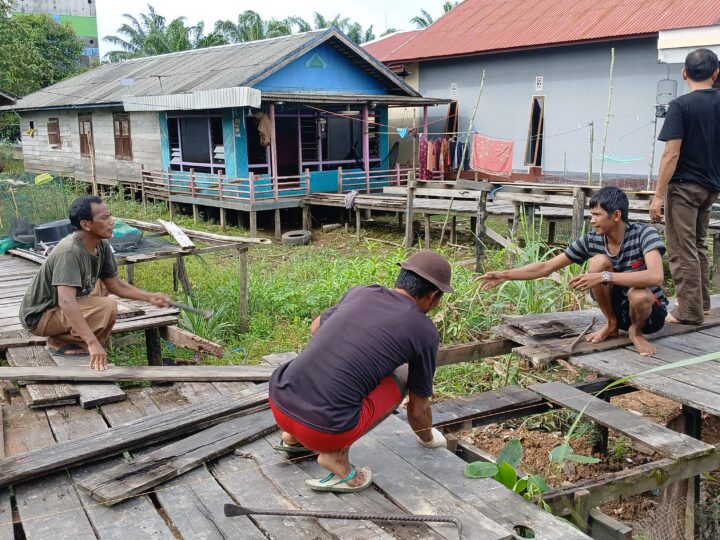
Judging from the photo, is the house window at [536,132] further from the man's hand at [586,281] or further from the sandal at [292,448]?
the sandal at [292,448]

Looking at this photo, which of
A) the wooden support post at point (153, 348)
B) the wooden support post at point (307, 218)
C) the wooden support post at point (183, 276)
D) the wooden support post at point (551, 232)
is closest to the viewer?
the wooden support post at point (153, 348)

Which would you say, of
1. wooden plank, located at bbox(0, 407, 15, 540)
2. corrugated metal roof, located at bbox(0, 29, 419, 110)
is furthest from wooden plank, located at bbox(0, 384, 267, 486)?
corrugated metal roof, located at bbox(0, 29, 419, 110)

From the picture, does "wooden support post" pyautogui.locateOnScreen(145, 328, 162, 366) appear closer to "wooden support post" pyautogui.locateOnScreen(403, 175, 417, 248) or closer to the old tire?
"wooden support post" pyautogui.locateOnScreen(403, 175, 417, 248)

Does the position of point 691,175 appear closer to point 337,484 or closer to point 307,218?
point 337,484

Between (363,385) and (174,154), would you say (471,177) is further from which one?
(363,385)

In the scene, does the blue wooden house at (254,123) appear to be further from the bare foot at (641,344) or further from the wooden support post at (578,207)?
the bare foot at (641,344)

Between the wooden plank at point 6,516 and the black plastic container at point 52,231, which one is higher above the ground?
the black plastic container at point 52,231

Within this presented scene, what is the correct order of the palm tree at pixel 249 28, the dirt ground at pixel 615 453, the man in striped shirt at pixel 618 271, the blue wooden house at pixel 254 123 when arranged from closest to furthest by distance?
the man in striped shirt at pixel 618 271
the dirt ground at pixel 615 453
the blue wooden house at pixel 254 123
the palm tree at pixel 249 28

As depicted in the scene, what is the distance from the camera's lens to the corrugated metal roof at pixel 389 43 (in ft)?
73.8

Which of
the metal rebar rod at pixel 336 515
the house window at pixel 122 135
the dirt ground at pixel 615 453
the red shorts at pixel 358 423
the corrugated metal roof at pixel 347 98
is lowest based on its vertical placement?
the dirt ground at pixel 615 453

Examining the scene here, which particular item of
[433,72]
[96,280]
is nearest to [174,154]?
[433,72]

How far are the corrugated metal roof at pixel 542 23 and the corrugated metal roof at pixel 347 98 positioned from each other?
1.68 m

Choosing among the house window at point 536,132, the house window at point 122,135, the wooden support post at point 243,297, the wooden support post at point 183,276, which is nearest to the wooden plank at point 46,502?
the wooden support post at point 243,297

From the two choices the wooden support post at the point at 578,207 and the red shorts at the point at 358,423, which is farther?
the wooden support post at the point at 578,207
